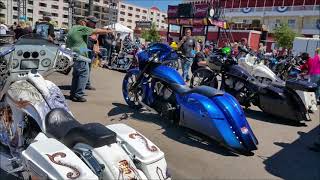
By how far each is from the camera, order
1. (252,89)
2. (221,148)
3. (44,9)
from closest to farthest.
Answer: (221,148) < (252,89) < (44,9)

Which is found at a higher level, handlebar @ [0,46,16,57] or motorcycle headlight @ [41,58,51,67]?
handlebar @ [0,46,16,57]

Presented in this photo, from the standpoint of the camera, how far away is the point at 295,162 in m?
5.18

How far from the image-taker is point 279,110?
7387 mm

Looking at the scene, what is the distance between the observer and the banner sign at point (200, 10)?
1409 inches

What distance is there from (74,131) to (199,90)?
119 inches

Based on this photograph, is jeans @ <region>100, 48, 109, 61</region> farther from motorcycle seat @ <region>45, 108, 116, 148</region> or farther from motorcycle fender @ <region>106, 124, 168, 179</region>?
motorcycle fender @ <region>106, 124, 168, 179</region>

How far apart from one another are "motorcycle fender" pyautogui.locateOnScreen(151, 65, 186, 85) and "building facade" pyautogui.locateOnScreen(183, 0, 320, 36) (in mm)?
53965

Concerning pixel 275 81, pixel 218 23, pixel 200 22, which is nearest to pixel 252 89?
pixel 275 81

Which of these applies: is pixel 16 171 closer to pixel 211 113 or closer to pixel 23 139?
pixel 23 139

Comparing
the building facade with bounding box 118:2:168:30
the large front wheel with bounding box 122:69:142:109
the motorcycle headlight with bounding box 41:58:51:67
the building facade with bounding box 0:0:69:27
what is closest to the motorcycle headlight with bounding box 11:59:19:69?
the motorcycle headlight with bounding box 41:58:51:67

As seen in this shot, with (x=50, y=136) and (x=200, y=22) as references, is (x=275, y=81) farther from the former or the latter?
(x=200, y=22)

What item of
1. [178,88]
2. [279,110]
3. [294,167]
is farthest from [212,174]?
[279,110]

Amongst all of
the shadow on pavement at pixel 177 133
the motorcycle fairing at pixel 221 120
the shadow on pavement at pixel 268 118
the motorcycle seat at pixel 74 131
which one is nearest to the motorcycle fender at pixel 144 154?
the motorcycle seat at pixel 74 131

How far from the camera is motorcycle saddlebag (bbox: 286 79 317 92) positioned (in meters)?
6.65
